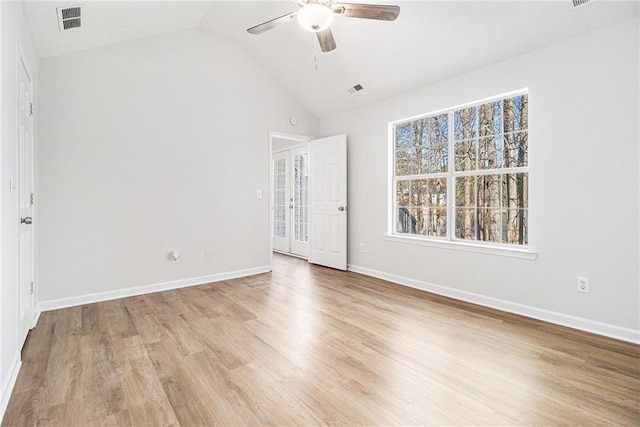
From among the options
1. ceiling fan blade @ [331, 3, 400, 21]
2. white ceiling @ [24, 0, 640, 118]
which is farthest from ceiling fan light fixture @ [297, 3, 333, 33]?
white ceiling @ [24, 0, 640, 118]

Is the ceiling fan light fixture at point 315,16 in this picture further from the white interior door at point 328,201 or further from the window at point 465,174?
the white interior door at point 328,201

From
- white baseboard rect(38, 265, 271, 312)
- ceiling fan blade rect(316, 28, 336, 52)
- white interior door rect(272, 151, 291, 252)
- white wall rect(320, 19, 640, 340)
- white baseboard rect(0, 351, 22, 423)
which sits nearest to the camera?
white baseboard rect(0, 351, 22, 423)

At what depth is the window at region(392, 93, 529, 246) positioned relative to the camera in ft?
10.6

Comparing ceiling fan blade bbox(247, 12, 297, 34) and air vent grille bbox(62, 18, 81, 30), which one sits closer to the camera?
ceiling fan blade bbox(247, 12, 297, 34)

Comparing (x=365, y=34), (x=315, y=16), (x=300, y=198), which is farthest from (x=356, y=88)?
(x=300, y=198)

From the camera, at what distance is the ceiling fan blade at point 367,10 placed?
95.3 inches

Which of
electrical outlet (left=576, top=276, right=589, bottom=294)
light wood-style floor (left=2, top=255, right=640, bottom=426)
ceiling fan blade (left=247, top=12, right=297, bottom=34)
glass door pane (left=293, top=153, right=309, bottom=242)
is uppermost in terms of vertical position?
ceiling fan blade (left=247, top=12, right=297, bottom=34)

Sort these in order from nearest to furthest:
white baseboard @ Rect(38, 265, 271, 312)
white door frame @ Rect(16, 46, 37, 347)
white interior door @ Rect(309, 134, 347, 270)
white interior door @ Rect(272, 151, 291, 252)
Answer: white door frame @ Rect(16, 46, 37, 347) → white baseboard @ Rect(38, 265, 271, 312) → white interior door @ Rect(309, 134, 347, 270) → white interior door @ Rect(272, 151, 291, 252)

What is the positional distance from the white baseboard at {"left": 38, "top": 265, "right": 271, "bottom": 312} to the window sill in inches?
78.5

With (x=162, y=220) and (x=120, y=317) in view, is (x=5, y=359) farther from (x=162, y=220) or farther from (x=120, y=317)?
(x=162, y=220)

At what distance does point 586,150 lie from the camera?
2.72 metres

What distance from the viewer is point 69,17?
2740 mm

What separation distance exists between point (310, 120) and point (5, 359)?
14.7 feet

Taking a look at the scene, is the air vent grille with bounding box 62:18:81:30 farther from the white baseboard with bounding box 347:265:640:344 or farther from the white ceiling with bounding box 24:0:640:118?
the white baseboard with bounding box 347:265:640:344
